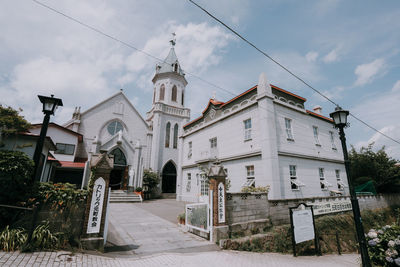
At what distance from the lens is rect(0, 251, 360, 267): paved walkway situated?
4157 millimetres

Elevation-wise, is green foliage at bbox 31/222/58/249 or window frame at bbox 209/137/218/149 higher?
window frame at bbox 209/137/218/149

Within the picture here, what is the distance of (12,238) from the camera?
4531 millimetres

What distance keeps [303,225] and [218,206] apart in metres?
3.27

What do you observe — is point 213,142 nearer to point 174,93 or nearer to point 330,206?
point 330,206

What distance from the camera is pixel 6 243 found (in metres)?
4.42

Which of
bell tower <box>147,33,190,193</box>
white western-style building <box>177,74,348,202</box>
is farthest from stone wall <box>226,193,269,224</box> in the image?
bell tower <box>147,33,190,193</box>

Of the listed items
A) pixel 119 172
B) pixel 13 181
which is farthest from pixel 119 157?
pixel 13 181

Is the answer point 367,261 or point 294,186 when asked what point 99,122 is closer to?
point 294,186

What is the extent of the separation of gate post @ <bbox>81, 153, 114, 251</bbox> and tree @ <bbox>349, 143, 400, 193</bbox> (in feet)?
71.9

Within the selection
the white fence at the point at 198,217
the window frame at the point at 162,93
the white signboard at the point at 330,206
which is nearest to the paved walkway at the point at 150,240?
the white fence at the point at 198,217

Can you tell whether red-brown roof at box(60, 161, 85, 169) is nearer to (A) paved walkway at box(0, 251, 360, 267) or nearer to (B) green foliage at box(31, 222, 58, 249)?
(B) green foliage at box(31, 222, 58, 249)

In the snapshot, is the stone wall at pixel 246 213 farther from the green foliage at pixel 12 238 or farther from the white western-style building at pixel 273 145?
the green foliage at pixel 12 238

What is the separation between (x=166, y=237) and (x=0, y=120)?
348 inches

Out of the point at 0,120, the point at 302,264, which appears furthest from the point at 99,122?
the point at 302,264
